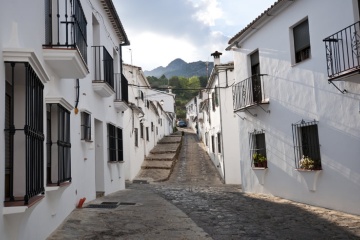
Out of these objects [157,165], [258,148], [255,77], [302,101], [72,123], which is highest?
[255,77]

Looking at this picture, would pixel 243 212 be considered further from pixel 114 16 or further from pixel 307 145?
pixel 114 16

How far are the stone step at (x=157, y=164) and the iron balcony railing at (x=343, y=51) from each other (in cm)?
1586


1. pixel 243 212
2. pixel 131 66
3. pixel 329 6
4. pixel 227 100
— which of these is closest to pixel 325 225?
pixel 243 212

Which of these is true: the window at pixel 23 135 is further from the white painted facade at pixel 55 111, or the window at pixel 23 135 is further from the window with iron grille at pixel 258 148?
the window with iron grille at pixel 258 148

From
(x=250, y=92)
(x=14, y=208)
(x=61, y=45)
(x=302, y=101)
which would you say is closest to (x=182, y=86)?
(x=250, y=92)

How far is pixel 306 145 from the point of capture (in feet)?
31.9

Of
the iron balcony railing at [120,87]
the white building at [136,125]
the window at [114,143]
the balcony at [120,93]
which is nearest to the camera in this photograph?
the window at [114,143]

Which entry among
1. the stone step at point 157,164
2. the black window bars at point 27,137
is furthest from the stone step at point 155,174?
the black window bars at point 27,137

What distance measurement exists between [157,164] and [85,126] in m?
15.5

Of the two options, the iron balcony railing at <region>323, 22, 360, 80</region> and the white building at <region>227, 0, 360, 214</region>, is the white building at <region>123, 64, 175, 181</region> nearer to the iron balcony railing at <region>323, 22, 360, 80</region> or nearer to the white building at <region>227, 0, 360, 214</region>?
the white building at <region>227, 0, 360, 214</region>

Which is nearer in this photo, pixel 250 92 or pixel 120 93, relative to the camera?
pixel 250 92

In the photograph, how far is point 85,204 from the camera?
853 centimetres

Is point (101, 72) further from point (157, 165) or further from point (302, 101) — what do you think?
point (157, 165)

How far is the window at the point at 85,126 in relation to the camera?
8.77 m
